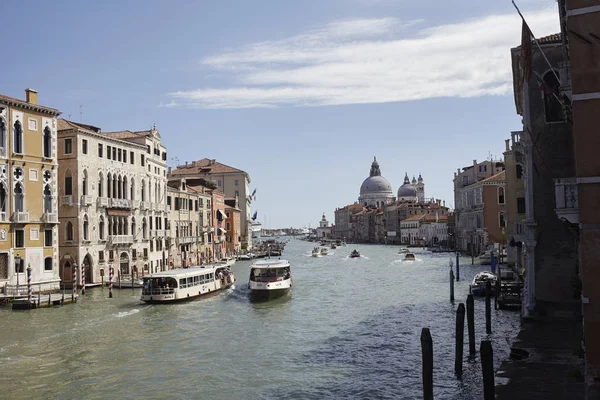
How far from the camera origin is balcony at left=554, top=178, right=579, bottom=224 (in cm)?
1142

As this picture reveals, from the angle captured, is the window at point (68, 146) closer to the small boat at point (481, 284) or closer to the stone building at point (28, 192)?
the stone building at point (28, 192)

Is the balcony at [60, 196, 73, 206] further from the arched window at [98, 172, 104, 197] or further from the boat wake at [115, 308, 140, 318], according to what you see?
the boat wake at [115, 308, 140, 318]

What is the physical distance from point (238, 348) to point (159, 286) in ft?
35.7

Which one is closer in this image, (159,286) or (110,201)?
(159,286)

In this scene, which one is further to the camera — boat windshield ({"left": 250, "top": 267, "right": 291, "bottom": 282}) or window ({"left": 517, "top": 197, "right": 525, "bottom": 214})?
window ({"left": 517, "top": 197, "right": 525, "bottom": 214})

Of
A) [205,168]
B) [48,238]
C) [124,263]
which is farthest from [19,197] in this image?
[205,168]

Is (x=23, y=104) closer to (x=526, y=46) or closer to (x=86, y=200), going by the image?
(x=86, y=200)

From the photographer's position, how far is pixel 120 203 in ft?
125

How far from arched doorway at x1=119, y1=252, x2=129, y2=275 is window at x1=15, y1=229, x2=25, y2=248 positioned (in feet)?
30.4

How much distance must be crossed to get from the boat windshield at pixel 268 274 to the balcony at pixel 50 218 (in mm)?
10599

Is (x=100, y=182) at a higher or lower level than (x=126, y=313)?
higher

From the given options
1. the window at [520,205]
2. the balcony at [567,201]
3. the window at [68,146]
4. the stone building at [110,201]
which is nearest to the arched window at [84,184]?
the stone building at [110,201]

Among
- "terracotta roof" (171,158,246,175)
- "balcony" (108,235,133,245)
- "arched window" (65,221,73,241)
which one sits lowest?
"balcony" (108,235,133,245)

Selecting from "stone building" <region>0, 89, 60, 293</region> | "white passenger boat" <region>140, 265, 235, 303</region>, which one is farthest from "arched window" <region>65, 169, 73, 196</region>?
"white passenger boat" <region>140, 265, 235, 303</region>
